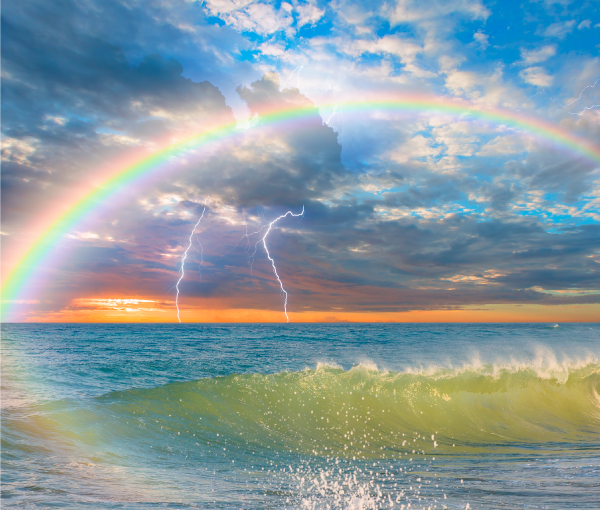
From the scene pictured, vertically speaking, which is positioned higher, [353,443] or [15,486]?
[15,486]

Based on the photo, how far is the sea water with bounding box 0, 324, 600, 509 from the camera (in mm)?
4980

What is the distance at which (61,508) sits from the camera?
436 centimetres

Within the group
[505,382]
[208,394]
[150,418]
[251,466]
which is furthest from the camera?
[505,382]

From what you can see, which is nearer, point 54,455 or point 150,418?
point 54,455

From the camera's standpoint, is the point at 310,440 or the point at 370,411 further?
the point at 370,411

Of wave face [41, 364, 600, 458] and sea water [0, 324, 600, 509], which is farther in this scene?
wave face [41, 364, 600, 458]

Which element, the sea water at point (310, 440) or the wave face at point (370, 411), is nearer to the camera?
the sea water at point (310, 440)

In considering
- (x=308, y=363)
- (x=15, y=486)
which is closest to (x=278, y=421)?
(x=15, y=486)

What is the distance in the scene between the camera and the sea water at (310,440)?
16.3 ft

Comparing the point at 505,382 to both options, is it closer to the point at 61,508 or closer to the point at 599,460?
the point at 599,460

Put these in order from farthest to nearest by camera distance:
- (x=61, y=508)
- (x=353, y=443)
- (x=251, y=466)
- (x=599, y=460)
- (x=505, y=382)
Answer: (x=505, y=382), (x=353, y=443), (x=251, y=466), (x=599, y=460), (x=61, y=508)

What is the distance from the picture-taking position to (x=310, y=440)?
9344 millimetres

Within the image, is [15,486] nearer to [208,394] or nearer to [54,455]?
[54,455]

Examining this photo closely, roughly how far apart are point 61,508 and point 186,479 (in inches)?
85.6
